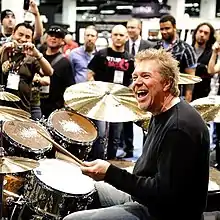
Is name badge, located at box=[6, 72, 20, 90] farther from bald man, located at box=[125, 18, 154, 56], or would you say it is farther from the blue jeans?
the blue jeans

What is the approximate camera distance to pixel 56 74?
176 inches

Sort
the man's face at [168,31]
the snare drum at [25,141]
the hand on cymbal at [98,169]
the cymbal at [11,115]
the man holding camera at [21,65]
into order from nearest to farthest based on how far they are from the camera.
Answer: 1. the hand on cymbal at [98,169]
2. the cymbal at [11,115]
3. the snare drum at [25,141]
4. the man holding camera at [21,65]
5. the man's face at [168,31]

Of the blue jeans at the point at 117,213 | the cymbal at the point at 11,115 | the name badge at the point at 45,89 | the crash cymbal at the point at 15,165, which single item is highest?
the cymbal at the point at 11,115

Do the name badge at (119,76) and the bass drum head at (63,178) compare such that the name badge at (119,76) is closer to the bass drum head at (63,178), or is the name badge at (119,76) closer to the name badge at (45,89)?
the name badge at (45,89)

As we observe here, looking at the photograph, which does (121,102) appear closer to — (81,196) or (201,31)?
(81,196)

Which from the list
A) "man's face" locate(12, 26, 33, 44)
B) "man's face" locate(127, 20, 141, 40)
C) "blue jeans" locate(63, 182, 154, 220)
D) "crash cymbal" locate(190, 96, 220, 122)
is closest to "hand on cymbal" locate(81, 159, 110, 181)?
"blue jeans" locate(63, 182, 154, 220)

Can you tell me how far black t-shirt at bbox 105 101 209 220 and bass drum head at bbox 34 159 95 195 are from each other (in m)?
0.56

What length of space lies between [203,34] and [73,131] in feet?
8.32

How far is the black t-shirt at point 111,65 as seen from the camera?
187 inches

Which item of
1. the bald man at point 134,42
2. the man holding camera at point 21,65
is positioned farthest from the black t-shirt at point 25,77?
the bald man at point 134,42

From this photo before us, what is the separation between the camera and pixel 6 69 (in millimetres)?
3926

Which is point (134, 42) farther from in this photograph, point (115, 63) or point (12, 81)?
point (12, 81)

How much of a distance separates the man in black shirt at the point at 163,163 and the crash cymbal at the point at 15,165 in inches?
18.8

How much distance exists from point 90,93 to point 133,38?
216 cm
